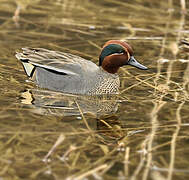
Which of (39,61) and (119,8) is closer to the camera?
(39,61)

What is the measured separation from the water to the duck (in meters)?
0.16

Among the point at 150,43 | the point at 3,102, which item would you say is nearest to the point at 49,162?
the point at 3,102

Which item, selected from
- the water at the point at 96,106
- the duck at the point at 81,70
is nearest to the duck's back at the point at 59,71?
the duck at the point at 81,70

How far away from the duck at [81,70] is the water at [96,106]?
0.16 meters

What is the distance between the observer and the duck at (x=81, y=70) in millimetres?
7492

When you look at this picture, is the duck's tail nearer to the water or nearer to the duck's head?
the water

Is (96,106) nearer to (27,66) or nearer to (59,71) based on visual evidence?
(59,71)

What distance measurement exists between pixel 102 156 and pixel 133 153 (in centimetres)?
35

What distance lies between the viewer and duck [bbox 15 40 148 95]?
24.6 ft

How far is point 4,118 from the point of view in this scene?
647cm

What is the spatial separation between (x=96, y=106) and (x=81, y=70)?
0.63m

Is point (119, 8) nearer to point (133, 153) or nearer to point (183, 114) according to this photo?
point (183, 114)

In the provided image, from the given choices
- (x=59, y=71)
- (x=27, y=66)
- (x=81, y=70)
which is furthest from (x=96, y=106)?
(x=27, y=66)

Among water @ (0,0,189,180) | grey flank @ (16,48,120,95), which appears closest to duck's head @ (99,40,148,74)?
grey flank @ (16,48,120,95)
